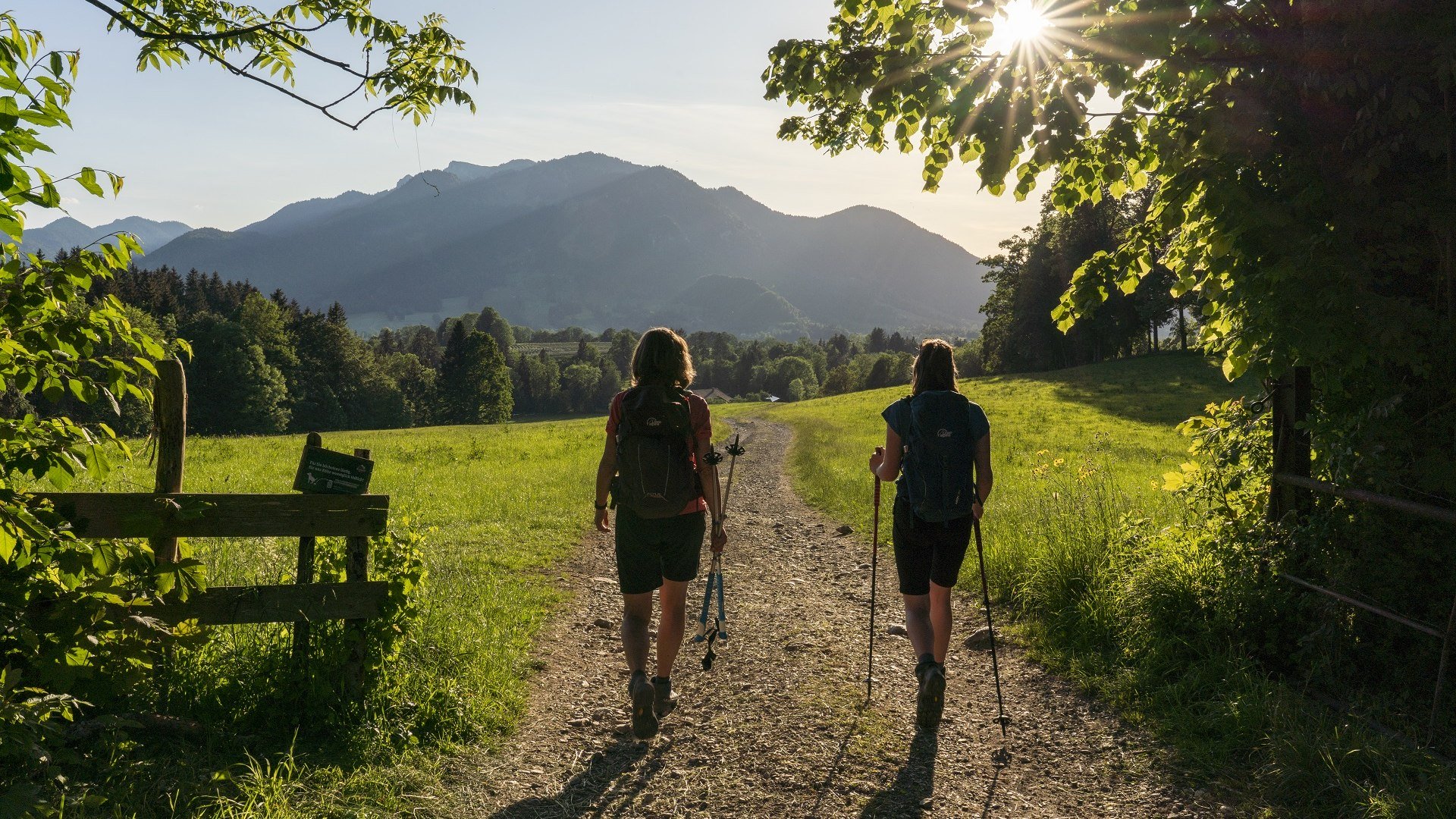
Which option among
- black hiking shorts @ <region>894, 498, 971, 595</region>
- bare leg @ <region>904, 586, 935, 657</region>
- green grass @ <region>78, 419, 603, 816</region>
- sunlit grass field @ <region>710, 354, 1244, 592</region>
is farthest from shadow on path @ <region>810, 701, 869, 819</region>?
sunlit grass field @ <region>710, 354, 1244, 592</region>

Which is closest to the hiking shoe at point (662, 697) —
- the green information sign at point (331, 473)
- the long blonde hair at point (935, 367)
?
the green information sign at point (331, 473)

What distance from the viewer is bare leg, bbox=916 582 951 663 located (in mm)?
5559

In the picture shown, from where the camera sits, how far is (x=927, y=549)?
18.3 ft

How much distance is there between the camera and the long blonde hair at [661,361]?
5.23m

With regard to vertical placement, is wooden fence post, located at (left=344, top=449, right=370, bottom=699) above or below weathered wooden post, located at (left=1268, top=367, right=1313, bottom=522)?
below

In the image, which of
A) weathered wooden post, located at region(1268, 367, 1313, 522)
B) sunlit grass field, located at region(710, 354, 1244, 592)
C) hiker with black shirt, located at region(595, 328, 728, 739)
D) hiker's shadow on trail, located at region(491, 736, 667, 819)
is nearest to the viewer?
hiker's shadow on trail, located at region(491, 736, 667, 819)

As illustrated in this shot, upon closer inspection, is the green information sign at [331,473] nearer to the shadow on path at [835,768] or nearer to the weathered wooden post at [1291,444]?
the shadow on path at [835,768]

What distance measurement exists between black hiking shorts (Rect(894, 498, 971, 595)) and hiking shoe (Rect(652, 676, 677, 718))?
1.82 m

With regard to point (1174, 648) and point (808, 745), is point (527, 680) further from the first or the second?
point (1174, 648)

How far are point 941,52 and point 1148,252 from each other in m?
2.79

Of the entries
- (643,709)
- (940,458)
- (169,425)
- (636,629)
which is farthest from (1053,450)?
(169,425)

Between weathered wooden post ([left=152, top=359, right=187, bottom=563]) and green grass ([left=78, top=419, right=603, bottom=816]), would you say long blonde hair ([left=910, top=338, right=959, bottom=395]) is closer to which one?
green grass ([left=78, top=419, right=603, bottom=816])

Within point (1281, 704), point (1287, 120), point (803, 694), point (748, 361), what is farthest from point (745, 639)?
point (748, 361)

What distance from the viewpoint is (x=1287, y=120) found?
200 inches
